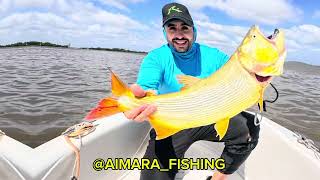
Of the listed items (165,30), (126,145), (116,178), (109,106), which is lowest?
(116,178)

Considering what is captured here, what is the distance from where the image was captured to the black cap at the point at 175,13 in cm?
363

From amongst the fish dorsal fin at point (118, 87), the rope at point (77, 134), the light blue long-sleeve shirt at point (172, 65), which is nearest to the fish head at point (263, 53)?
the fish dorsal fin at point (118, 87)

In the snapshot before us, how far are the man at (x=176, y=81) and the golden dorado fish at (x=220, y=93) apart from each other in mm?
981

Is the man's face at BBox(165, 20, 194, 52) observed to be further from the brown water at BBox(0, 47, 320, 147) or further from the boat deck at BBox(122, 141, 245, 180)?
the brown water at BBox(0, 47, 320, 147)

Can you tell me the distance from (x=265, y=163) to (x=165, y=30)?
7.71 feet

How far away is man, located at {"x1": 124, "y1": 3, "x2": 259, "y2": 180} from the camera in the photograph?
3734mm

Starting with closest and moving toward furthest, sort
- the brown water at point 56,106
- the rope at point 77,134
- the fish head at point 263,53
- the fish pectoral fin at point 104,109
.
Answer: the fish head at point 263,53 → the fish pectoral fin at point 104,109 → the rope at point 77,134 → the brown water at point 56,106

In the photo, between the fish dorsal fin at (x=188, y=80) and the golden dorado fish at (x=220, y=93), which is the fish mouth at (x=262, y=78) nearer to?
the golden dorado fish at (x=220, y=93)

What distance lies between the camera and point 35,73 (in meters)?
18.4

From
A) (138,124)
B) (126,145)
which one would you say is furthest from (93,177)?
(138,124)

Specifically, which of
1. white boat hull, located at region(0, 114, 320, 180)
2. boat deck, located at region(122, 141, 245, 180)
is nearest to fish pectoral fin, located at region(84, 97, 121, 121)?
white boat hull, located at region(0, 114, 320, 180)

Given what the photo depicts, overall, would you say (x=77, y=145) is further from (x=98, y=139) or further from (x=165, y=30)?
(x=165, y=30)

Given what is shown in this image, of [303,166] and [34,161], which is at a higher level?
[34,161]

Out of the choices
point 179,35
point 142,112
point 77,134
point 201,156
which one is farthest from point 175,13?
point 201,156
